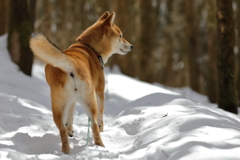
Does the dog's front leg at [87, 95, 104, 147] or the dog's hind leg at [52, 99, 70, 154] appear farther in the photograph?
the dog's front leg at [87, 95, 104, 147]

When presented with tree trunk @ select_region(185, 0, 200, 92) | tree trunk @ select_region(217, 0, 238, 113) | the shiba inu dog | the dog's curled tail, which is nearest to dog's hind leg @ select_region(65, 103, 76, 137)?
the shiba inu dog

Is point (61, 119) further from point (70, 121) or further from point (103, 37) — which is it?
point (103, 37)

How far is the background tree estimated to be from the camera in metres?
7.92

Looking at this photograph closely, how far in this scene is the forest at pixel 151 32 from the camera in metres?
7.28

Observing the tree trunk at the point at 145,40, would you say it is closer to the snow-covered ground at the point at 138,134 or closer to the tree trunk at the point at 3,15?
the tree trunk at the point at 3,15

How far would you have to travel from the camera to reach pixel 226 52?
720 centimetres

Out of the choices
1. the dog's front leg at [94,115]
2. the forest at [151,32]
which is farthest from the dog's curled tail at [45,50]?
the forest at [151,32]

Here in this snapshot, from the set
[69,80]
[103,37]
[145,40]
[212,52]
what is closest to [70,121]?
[69,80]

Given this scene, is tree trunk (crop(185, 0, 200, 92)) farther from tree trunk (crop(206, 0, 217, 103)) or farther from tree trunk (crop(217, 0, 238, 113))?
tree trunk (crop(217, 0, 238, 113))

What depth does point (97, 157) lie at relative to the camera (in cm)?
364

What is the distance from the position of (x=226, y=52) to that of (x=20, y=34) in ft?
15.9

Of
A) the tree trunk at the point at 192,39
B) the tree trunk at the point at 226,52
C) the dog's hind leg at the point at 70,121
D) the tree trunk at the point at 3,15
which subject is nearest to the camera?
the dog's hind leg at the point at 70,121

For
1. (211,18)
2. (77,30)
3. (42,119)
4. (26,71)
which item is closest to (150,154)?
(42,119)

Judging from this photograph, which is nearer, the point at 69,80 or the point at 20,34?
the point at 69,80
